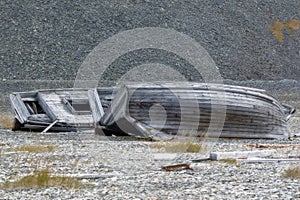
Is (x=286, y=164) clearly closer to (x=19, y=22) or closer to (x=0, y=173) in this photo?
(x=0, y=173)

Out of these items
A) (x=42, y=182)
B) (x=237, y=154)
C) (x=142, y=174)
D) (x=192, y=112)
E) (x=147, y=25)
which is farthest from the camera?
(x=147, y=25)

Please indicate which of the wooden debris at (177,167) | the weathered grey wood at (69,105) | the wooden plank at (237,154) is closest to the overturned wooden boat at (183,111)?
the weathered grey wood at (69,105)

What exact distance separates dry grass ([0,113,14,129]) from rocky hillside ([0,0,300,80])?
530 inches

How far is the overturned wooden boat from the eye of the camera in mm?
19562

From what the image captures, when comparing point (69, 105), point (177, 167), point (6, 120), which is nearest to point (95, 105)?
point (69, 105)

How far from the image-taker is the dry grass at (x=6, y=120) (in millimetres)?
26164

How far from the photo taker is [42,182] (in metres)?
9.79

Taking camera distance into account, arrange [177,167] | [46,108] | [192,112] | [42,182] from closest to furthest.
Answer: [42,182], [177,167], [192,112], [46,108]

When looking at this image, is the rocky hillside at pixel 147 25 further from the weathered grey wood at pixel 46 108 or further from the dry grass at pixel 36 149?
the dry grass at pixel 36 149

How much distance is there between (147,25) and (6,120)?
94.9 feet

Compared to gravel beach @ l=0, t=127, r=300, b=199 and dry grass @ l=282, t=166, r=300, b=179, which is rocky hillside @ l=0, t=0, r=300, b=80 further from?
dry grass @ l=282, t=166, r=300, b=179

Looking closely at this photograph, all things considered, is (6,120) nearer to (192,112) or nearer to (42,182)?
(192,112)

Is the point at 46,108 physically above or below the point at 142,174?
above

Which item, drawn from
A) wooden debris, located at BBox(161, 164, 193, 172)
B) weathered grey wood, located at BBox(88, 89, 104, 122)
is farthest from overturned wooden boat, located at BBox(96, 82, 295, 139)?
wooden debris, located at BBox(161, 164, 193, 172)
